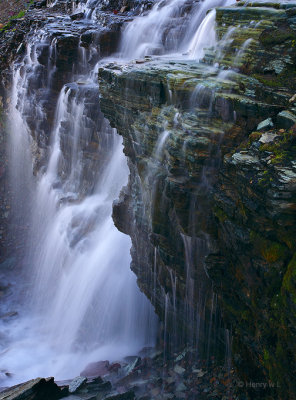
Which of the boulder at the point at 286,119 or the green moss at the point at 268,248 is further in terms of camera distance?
the boulder at the point at 286,119

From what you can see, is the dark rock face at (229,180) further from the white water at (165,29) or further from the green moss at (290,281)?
the white water at (165,29)

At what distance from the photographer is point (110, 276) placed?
51.5ft

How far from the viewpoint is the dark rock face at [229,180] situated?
7.58 m

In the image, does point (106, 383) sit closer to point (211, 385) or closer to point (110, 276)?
point (211, 385)

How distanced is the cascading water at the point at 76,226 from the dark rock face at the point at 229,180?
2894 mm

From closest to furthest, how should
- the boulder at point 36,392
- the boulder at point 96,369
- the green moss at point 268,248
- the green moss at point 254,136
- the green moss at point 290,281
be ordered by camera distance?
the green moss at point 290,281 < the green moss at point 268,248 < the green moss at point 254,136 < the boulder at point 36,392 < the boulder at point 96,369

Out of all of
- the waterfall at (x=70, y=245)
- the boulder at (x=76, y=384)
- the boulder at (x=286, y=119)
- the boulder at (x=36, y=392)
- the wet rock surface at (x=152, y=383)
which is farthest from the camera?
the waterfall at (x=70, y=245)

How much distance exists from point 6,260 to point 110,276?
36.0 feet

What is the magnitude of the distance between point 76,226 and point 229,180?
11614 millimetres

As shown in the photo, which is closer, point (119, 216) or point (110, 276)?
point (119, 216)

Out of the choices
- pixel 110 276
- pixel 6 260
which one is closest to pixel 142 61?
pixel 110 276

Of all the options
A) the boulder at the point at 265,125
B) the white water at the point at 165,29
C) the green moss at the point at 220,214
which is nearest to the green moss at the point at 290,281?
the green moss at the point at 220,214

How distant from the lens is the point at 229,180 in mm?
8617

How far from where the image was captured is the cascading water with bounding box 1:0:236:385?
1513cm
